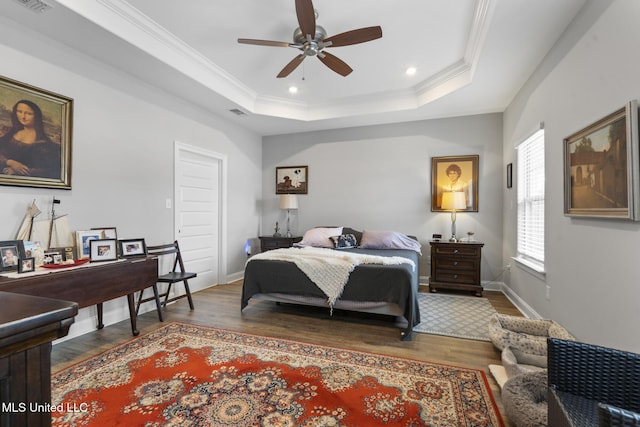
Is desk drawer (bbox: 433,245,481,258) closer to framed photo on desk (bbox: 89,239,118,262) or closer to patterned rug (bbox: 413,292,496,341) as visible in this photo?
patterned rug (bbox: 413,292,496,341)

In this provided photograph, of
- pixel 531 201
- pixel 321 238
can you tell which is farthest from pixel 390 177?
pixel 531 201

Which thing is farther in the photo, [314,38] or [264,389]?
[314,38]

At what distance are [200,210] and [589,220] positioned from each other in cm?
443

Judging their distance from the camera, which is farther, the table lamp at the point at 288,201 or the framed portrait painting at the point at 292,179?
the framed portrait painting at the point at 292,179

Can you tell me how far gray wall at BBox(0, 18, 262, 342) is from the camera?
8.20ft

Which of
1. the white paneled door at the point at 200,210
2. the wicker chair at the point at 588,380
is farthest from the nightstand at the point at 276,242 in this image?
the wicker chair at the point at 588,380

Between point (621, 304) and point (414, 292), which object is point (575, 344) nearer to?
point (621, 304)

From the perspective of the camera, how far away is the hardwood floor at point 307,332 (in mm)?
2428

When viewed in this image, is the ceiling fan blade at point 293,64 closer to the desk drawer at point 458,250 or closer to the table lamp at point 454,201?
the table lamp at point 454,201

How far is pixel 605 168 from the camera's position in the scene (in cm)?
196

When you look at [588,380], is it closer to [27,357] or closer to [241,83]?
[27,357]

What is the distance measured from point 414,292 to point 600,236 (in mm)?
1409

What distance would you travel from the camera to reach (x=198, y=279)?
4465 mm

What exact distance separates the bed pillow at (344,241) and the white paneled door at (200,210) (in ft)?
6.05
